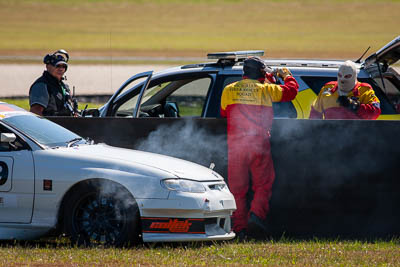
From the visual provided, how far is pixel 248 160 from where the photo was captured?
8.27 m

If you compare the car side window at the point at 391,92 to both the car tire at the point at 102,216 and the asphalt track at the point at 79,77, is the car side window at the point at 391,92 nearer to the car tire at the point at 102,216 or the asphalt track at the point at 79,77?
the car tire at the point at 102,216

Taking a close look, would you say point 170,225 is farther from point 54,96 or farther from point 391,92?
point 391,92

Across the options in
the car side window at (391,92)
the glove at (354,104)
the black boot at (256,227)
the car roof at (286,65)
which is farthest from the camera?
the car roof at (286,65)

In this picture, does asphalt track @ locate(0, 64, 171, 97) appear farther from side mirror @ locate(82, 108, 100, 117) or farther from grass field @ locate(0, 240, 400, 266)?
grass field @ locate(0, 240, 400, 266)

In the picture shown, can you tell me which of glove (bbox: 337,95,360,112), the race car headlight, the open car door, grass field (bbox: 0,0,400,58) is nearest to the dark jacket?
the race car headlight

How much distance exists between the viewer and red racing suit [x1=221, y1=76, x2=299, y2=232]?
8180 millimetres

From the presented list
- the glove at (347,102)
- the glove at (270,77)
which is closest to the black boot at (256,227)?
the glove at (270,77)

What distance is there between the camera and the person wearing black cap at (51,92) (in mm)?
9742

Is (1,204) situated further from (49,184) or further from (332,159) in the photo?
(332,159)

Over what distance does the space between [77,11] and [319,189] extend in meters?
76.9

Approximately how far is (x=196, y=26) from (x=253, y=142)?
68022 millimetres

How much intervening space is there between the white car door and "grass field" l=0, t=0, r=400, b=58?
3800 centimetres

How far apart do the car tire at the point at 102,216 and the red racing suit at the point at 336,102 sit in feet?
9.36

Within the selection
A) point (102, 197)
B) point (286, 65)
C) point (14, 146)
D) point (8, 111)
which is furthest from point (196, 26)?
Result: point (102, 197)
